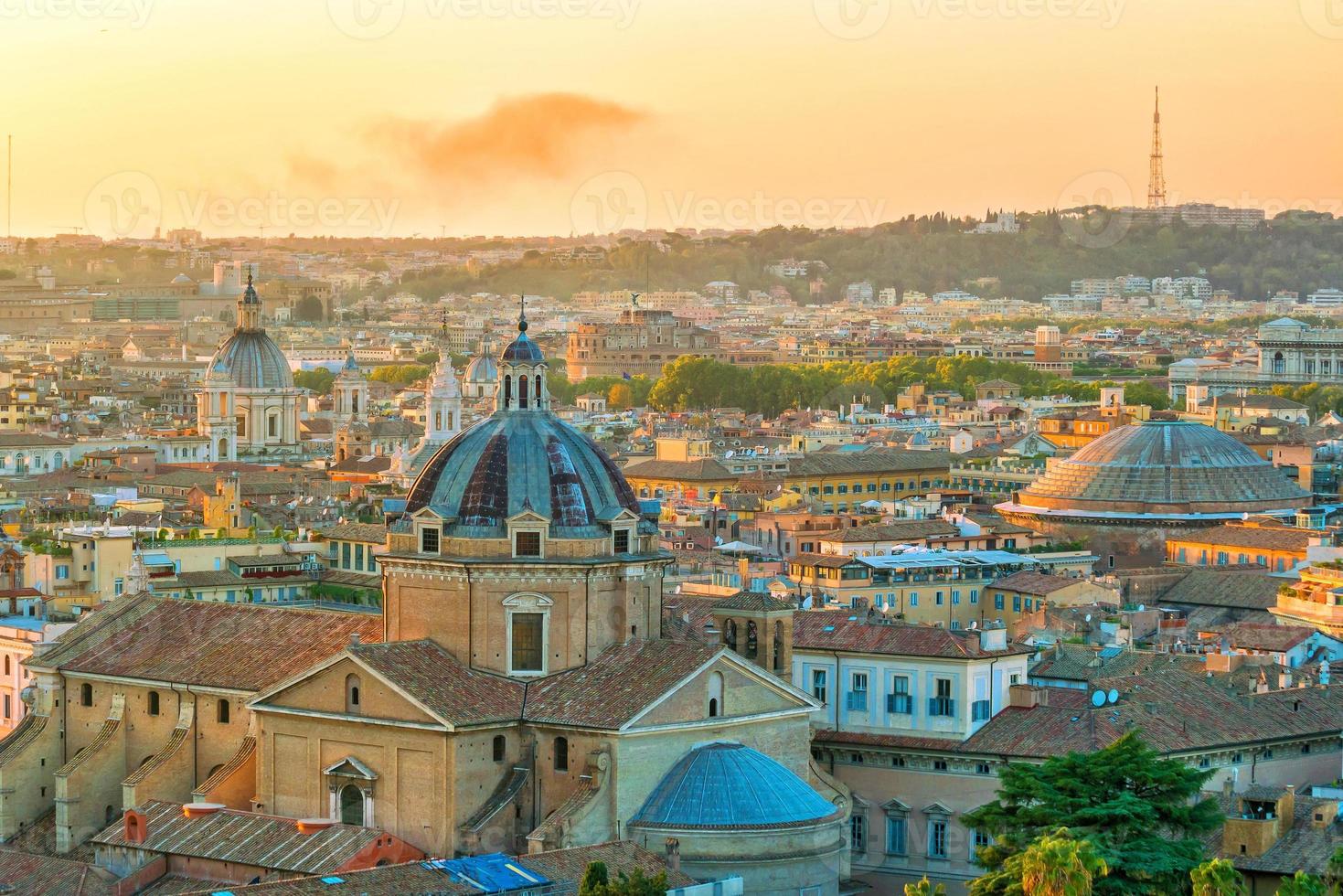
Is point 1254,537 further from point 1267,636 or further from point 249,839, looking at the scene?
point 249,839

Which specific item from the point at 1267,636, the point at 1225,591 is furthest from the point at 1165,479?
the point at 1267,636

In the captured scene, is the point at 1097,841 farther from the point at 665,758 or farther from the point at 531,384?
the point at 531,384

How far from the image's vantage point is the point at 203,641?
129 feet

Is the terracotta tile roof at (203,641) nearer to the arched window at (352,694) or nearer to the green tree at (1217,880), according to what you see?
the arched window at (352,694)

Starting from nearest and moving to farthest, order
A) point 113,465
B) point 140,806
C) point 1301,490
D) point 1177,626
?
point 140,806
point 1177,626
point 1301,490
point 113,465

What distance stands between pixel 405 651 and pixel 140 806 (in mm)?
3721

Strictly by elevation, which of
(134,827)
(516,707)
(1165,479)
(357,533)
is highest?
(1165,479)

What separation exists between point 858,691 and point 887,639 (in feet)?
2.34

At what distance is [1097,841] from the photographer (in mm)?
31297

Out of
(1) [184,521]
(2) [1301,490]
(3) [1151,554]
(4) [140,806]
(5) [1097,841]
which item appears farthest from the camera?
(2) [1301,490]

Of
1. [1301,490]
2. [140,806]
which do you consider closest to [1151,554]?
[1301,490]

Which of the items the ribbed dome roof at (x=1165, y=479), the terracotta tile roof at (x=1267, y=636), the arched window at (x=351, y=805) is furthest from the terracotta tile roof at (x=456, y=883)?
the ribbed dome roof at (x=1165, y=479)

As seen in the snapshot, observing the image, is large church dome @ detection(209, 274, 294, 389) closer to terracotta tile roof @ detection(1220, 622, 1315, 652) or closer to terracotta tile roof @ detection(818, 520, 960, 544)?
terracotta tile roof @ detection(818, 520, 960, 544)

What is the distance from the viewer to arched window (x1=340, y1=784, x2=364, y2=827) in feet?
116
